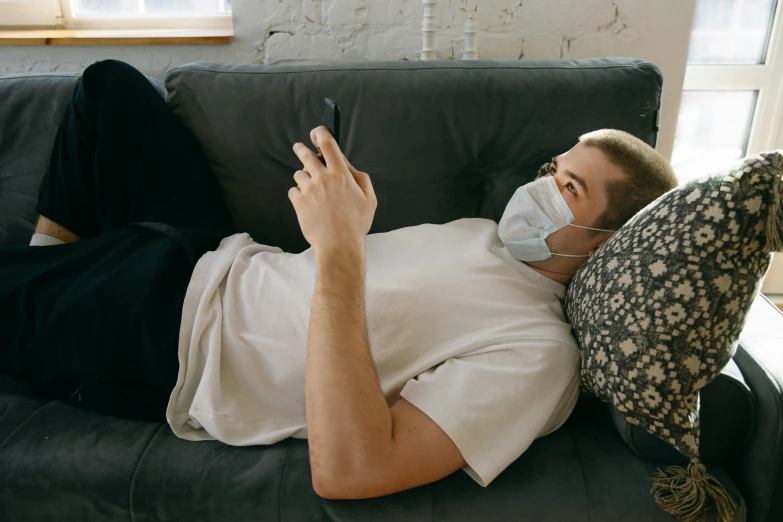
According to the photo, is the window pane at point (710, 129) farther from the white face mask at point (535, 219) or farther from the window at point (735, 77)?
the white face mask at point (535, 219)

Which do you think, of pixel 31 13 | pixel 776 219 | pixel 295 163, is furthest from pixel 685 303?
pixel 31 13

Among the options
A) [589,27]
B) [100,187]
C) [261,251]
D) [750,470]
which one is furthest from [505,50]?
[750,470]

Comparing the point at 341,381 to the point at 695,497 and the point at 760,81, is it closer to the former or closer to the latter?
the point at 695,497

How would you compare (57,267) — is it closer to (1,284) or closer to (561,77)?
(1,284)

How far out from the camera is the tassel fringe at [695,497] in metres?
0.90

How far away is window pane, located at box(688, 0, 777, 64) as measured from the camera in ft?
6.68

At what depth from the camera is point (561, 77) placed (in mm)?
1433

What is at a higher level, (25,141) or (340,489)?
(25,141)

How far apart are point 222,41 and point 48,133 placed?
64 cm

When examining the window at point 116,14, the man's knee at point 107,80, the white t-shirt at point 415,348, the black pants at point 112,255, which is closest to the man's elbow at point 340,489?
the white t-shirt at point 415,348

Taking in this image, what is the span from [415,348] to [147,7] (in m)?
1.79

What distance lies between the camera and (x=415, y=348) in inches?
41.4

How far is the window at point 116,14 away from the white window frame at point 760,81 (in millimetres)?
1709

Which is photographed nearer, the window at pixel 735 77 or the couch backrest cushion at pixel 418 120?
the couch backrest cushion at pixel 418 120
